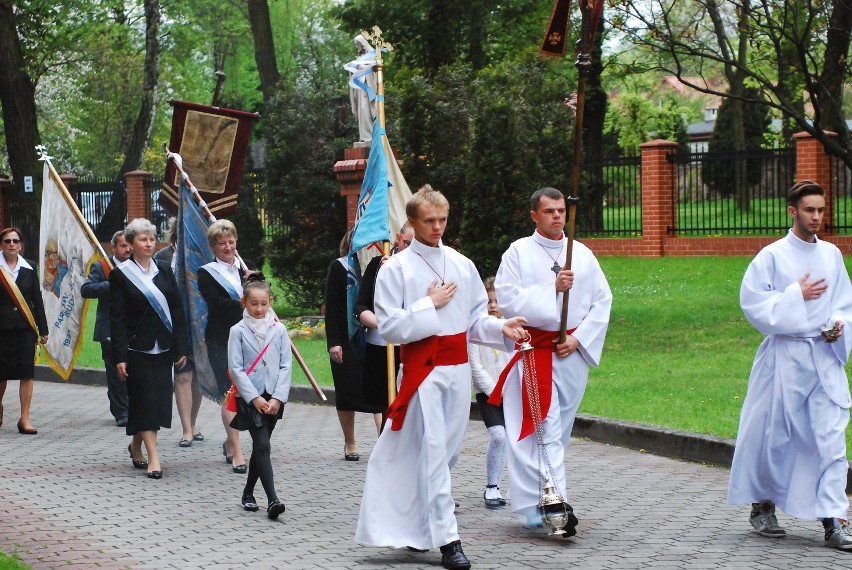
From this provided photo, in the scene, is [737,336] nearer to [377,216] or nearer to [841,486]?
[377,216]

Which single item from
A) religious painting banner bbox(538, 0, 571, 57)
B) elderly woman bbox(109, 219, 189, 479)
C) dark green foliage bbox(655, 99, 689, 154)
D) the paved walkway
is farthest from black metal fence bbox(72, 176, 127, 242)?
dark green foliage bbox(655, 99, 689, 154)

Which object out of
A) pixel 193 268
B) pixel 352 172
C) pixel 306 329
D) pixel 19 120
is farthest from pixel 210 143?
pixel 19 120

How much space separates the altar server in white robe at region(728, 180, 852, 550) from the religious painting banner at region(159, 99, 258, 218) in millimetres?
5809

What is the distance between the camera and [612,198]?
84.7 ft

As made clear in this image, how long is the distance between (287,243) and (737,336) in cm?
815

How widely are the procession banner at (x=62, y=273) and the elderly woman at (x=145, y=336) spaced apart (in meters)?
1.91

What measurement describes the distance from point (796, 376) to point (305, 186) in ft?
49.1

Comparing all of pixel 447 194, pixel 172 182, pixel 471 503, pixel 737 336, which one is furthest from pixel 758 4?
pixel 471 503

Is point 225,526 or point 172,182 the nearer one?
point 225,526

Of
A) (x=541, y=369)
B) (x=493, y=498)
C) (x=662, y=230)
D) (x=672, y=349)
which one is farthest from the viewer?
(x=662, y=230)

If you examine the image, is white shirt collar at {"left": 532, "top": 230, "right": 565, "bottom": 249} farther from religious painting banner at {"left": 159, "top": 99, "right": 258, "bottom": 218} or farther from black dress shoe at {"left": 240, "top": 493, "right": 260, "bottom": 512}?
religious painting banner at {"left": 159, "top": 99, "right": 258, "bottom": 218}

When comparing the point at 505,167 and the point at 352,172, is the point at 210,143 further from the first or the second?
the point at 352,172

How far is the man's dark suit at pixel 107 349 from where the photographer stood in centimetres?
1181

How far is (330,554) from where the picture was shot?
731 cm
